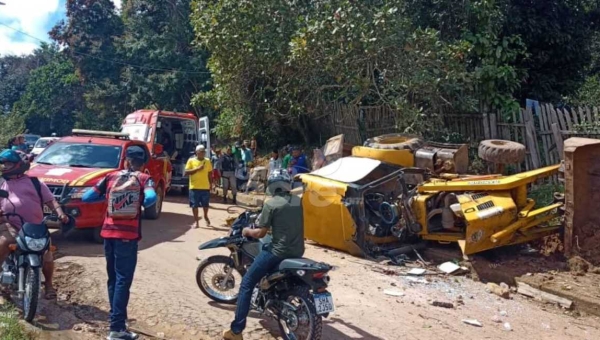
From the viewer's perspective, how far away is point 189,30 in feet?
90.3

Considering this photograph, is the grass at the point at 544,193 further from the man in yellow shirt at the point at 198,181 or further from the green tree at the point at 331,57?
the man in yellow shirt at the point at 198,181

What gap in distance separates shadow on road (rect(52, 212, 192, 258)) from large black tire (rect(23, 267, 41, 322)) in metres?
2.74

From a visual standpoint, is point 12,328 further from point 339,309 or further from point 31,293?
point 339,309

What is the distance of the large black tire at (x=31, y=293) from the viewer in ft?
17.8

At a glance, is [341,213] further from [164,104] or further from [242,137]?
[164,104]

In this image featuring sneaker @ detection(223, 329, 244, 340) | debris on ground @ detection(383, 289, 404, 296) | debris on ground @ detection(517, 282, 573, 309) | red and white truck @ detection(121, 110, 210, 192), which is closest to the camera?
sneaker @ detection(223, 329, 244, 340)

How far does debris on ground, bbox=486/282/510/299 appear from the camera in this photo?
7.35m

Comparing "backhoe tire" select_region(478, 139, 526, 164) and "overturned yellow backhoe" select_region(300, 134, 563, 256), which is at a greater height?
"backhoe tire" select_region(478, 139, 526, 164)

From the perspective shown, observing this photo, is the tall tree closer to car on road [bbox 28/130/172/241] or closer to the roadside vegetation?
the roadside vegetation

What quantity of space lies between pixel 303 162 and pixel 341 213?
548 cm

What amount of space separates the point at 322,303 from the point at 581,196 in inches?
191

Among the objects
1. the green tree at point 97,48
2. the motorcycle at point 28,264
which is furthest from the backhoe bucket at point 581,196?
the green tree at point 97,48

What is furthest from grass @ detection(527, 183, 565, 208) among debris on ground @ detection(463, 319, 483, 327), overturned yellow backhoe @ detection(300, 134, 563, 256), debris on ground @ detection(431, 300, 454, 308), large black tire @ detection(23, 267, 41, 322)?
large black tire @ detection(23, 267, 41, 322)

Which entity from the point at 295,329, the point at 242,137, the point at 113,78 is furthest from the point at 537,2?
the point at 113,78
